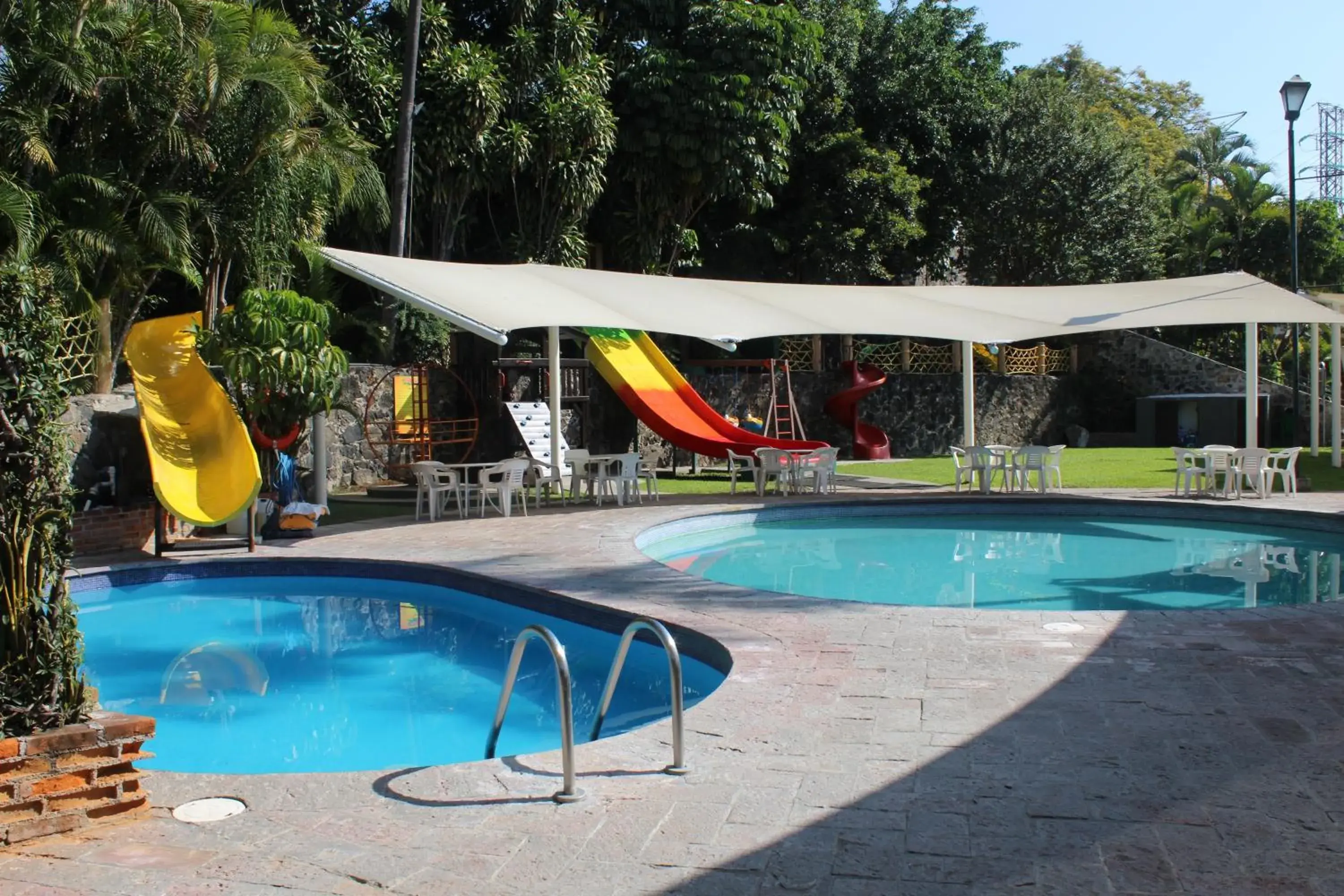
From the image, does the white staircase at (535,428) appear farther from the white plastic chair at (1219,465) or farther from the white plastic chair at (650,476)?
the white plastic chair at (1219,465)

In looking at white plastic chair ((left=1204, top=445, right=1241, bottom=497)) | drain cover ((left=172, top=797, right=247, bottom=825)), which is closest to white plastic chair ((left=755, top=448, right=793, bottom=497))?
white plastic chair ((left=1204, top=445, right=1241, bottom=497))

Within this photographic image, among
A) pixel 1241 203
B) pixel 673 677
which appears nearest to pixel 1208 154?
pixel 1241 203

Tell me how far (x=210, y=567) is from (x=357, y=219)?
909 cm

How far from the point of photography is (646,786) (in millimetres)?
3670

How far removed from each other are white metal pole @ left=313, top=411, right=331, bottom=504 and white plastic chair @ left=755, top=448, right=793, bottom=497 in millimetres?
4906

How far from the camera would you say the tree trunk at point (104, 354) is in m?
12.2

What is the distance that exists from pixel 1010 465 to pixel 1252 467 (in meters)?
2.59

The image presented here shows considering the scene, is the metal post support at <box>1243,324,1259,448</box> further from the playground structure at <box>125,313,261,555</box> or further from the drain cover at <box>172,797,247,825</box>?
the drain cover at <box>172,797,247,825</box>

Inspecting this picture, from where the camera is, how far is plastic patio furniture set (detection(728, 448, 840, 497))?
523 inches

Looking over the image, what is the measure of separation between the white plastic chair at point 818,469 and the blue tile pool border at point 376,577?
590 centimetres

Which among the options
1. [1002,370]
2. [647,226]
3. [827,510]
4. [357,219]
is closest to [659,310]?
[827,510]

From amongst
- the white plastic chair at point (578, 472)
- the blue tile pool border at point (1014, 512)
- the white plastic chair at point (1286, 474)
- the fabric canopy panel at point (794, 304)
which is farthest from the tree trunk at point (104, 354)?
the white plastic chair at point (1286, 474)

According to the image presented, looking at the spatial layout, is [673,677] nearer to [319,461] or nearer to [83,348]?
[319,461]

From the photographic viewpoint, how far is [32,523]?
3455 mm
